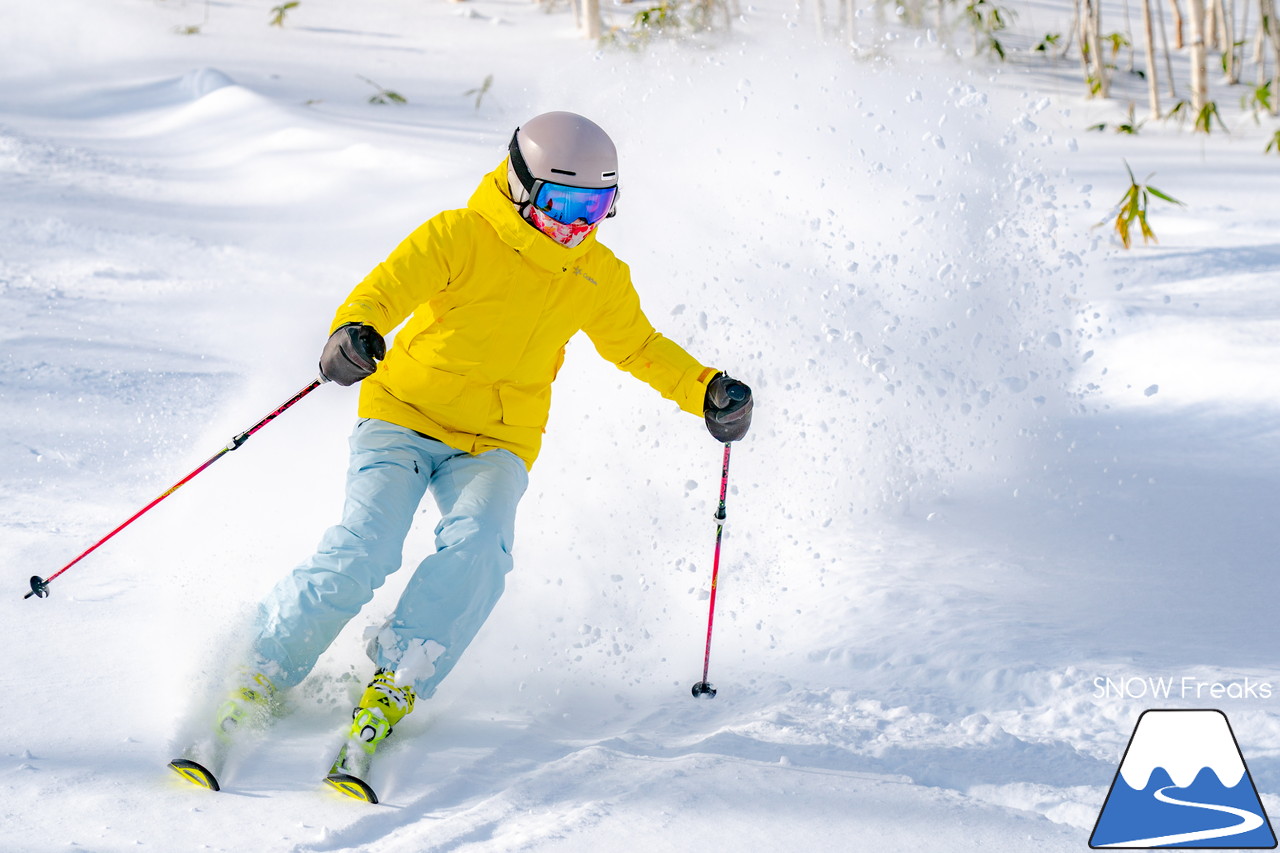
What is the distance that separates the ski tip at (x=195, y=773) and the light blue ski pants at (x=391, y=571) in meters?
0.27

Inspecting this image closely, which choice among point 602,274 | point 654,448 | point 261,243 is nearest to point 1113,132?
point 261,243

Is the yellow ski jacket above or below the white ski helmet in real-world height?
below

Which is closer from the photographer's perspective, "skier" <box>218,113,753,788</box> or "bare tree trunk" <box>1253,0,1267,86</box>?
"skier" <box>218,113,753,788</box>

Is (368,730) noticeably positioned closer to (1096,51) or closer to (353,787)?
(353,787)

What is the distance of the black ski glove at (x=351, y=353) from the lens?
2574 mm

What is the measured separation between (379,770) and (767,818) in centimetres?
81

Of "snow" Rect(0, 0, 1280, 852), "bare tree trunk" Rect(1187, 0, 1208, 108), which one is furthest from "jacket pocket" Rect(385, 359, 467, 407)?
"bare tree trunk" Rect(1187, 0, 1208, 108)

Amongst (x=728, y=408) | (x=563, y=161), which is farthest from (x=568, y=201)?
(x=728, y=408)

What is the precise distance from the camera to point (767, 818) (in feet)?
7.33

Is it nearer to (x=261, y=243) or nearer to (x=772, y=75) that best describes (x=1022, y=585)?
(x=772, y=75)

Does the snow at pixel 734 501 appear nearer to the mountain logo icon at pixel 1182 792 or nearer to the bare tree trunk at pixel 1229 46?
the mountain logo icon at pixel 1182 792

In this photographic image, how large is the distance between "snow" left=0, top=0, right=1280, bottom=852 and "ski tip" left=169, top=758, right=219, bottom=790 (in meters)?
0.05

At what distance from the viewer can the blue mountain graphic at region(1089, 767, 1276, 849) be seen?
87.9 inches

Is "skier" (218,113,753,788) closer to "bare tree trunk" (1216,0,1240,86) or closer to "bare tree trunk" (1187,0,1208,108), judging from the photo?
"bare tree trunk" (1187,0,1208,108)
